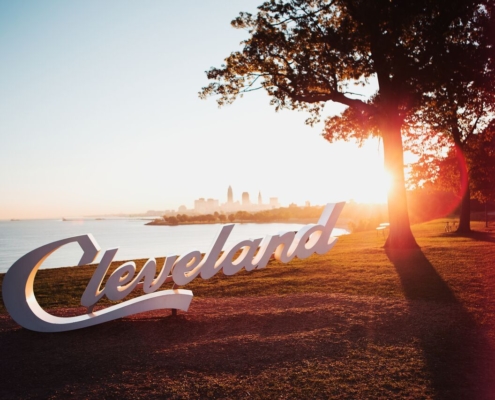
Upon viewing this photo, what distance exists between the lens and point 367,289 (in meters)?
12.3

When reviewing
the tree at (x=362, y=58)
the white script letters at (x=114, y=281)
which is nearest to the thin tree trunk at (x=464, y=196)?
the tree at (x=362, y=58)

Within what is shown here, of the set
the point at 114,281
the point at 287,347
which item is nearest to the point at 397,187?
the point at 287,347

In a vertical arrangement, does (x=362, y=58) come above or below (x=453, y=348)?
above

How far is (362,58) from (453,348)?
15760mm

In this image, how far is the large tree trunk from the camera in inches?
797

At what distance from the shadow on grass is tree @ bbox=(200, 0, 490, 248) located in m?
9.43

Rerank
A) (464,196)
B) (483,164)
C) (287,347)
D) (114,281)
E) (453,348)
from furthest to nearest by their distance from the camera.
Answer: (464,196) → (483,164) → (114,281) → (287,347) → (453,348)

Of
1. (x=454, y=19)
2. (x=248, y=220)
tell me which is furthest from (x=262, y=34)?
(x=248, y=220)

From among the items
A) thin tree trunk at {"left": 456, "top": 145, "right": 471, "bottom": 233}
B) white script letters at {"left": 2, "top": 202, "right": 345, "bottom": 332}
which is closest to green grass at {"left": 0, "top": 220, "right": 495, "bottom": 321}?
white script letters at {"left": 2, "top": 202, "right": 345, "bottom": 332}

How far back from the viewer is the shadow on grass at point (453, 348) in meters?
6.00

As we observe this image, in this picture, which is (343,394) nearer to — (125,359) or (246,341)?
(246,341)

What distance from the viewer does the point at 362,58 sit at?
66.7 feet

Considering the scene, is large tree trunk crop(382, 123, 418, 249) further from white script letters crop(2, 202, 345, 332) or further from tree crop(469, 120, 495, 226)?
tree crop(469, 120, 495, 226)

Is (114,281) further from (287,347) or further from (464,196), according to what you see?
(464,196)
